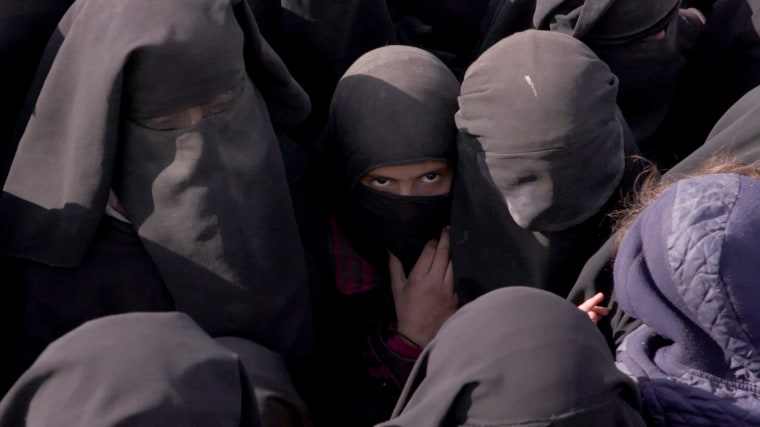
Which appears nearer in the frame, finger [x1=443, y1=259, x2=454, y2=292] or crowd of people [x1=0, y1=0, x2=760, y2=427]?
crowd of people [x1=0, y1=0, x2=760, y2=427]

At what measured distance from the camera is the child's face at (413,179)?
2.92 m

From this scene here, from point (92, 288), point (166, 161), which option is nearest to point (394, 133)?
point (166, 161)

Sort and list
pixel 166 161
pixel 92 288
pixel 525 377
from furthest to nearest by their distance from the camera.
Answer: pixel 92 288
pixel 166 161
pixel 525 377

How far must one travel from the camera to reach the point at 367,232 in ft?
10.2

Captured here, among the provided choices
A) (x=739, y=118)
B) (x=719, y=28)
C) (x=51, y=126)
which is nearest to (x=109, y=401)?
(x=51, y=126)

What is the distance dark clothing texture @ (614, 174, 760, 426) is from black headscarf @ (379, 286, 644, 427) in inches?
4.6

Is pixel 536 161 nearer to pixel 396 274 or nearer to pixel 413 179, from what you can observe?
pixel 413 179

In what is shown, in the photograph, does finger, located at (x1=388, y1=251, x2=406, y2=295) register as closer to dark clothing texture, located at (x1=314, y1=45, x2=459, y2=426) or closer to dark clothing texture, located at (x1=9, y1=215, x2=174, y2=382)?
dark clothing texture, located at (x1=314, y1=45, x2=459, y2=426)

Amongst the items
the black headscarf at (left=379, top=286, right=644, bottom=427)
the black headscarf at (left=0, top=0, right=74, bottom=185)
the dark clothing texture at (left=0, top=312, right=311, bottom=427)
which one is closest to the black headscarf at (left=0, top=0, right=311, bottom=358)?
the black headscarf at (left=0, top=0, right=74, bottom=185)

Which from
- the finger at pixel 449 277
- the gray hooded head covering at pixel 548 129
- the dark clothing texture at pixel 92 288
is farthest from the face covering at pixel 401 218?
the dark clothing texture at pixel 92 288

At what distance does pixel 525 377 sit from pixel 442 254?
1210 mm

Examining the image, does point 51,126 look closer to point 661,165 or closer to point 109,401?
point 109,401

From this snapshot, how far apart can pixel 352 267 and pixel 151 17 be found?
0.99 meters

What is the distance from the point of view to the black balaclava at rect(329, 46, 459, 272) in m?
2.90
